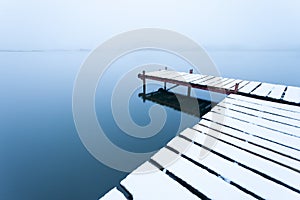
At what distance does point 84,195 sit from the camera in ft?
7.59

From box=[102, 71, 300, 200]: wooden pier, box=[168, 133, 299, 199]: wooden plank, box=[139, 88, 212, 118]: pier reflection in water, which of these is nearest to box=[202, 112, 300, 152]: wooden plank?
box=[102, 71, 300, 200]: wooden pier

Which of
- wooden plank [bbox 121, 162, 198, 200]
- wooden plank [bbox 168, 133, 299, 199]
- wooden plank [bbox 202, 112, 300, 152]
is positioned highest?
wooden plank [bbox 202, 112, 300, 152]

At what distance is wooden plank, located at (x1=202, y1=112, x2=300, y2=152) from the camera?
6.45ft

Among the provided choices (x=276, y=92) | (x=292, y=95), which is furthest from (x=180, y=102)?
(x=292, y=95)

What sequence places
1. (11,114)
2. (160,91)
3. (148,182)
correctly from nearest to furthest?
1. (148,182)
2. (11,114)
3. (160,91)

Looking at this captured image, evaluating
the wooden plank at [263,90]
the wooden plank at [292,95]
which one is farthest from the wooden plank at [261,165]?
the wooden plank at [263,90]

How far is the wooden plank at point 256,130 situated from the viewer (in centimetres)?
197

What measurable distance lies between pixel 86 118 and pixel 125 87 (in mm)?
3172

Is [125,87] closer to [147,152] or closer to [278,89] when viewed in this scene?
[147,152]

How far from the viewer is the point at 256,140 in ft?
6.62

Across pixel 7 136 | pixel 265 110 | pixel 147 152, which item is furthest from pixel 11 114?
pixel 265 110

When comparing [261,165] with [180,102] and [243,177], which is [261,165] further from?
[180,102]

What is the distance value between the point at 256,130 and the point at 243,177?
1.03 m

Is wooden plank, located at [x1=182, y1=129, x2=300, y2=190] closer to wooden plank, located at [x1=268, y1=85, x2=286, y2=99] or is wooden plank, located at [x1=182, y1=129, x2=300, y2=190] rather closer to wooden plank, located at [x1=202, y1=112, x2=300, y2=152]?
wooden plank, located at [x1=202, y1=112, x2=300, y2=152]
